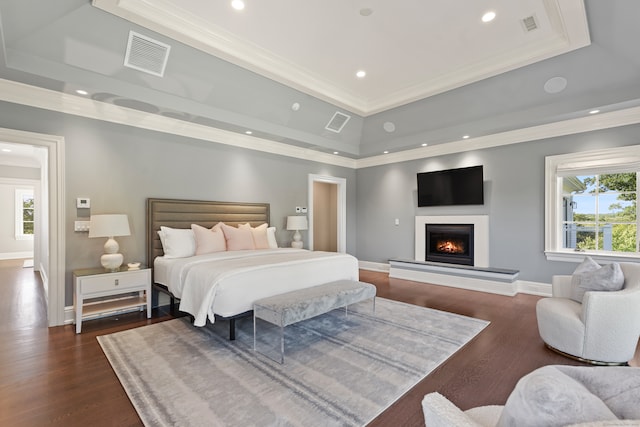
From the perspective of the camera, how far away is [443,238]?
19.7ft

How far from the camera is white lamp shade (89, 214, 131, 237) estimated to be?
3.47m

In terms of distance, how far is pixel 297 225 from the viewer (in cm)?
580

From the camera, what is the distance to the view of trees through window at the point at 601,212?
4289 mm

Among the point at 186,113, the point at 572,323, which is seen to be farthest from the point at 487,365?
the point at 186,113

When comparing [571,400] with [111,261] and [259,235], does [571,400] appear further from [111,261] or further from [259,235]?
[259,235]

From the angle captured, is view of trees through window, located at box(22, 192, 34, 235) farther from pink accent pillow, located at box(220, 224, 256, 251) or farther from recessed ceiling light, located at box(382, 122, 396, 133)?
recessed ceiling light, located at box(382, 122, 396, 133)

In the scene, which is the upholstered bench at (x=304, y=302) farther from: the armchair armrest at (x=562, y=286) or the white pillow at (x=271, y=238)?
the armchair armrest at (x=562, y=286)

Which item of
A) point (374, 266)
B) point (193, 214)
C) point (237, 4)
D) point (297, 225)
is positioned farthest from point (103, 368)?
point (374, 266)

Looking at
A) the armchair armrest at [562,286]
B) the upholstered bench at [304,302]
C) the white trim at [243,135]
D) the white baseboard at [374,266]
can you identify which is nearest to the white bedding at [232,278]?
the upholstered bench at [304,302]

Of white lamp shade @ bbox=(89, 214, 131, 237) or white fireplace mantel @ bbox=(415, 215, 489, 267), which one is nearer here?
white lamp shade @ bbox=(89, 214, 131, 237)

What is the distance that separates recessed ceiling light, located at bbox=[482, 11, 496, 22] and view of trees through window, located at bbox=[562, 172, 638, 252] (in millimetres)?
2893

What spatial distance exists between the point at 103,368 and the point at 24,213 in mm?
9601

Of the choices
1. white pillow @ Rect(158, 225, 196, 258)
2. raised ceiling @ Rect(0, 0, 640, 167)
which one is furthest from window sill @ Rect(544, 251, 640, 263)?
white pillow @ Rect(158, 225, 196, 258)

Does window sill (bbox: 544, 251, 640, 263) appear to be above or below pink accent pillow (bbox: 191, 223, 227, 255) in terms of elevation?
below
